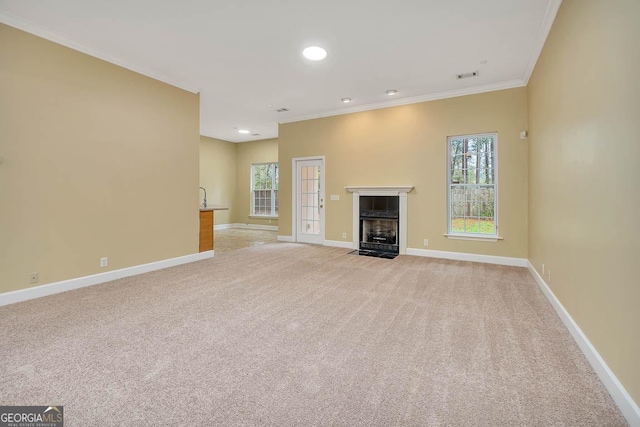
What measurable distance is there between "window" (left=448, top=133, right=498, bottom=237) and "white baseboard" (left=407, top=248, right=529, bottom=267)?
38 centimetres

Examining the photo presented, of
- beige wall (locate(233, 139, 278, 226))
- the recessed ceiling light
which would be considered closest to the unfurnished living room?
the recessed ceiling light

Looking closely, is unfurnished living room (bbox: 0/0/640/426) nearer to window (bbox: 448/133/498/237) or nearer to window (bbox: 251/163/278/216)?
window (bbox: 448/133/498/237)

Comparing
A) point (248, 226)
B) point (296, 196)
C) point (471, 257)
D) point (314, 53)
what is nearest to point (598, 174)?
point (314, 53)

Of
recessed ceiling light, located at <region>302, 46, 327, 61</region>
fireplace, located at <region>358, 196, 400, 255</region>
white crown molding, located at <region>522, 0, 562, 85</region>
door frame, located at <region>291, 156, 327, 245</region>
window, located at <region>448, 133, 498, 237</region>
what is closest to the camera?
white crown molding, located at <region>522, 0, 562, 85</region>

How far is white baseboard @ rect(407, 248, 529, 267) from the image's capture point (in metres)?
4.78

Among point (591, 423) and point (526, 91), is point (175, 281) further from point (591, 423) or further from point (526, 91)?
point (526, 91)

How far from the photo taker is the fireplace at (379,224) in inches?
229

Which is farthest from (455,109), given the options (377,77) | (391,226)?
(391,226)

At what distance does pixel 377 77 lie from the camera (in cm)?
461

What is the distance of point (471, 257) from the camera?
5.13 m

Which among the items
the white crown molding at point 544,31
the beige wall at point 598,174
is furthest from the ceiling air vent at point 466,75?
the beige wall at point 598,174

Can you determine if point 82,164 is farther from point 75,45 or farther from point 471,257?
point 471,257

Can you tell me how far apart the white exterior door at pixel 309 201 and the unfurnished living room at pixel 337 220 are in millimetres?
213

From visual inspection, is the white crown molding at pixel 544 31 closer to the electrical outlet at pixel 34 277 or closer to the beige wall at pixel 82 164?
the beige wall at pixel 82 164
